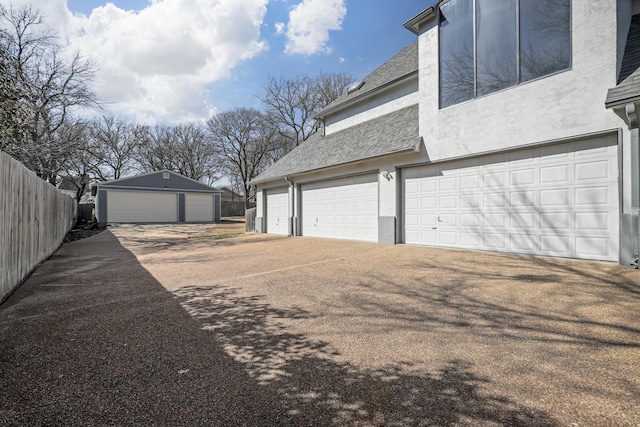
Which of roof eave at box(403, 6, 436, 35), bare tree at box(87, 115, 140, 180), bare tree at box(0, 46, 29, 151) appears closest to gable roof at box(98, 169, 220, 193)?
bare tree at box(87, 115, 140, 180)

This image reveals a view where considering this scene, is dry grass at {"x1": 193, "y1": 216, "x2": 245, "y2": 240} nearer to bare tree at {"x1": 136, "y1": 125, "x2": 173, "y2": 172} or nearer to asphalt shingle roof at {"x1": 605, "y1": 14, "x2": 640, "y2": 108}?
asphalt shingle roof at {"x1": 605, "y1": 14, "x2": 640, "y2": 108}

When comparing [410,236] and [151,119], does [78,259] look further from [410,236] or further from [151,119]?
[151,119]

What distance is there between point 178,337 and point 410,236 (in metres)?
7.80

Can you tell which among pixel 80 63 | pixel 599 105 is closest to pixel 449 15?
pixel 599 105

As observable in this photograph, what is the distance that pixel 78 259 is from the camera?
8.85 m

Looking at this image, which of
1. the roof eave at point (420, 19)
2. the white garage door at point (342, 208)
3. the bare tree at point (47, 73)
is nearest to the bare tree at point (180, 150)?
the bare tree at point (47, 73)

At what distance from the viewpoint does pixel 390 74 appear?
42.1ft

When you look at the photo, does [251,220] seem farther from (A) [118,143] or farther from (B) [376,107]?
(A) [118,143]

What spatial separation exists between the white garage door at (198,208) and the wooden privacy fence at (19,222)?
68.6ft

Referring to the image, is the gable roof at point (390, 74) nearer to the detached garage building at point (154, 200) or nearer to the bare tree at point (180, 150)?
the detached garage building at point (154, 200)

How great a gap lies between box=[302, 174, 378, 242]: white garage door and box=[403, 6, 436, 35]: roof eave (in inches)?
182

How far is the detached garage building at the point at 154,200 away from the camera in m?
24.9

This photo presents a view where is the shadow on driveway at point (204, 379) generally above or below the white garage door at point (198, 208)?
below

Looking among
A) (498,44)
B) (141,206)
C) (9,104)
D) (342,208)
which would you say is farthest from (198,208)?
(498,44)
